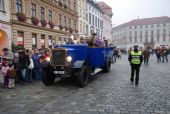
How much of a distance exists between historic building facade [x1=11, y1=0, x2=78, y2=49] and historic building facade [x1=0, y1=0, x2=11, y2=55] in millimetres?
613

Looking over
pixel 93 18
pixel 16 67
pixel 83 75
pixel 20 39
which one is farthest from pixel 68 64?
pixel 93 18

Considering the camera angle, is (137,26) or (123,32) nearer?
(137,26)

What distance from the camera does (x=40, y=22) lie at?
2522 centimetres

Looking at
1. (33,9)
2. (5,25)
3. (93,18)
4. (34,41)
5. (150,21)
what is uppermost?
(150,21)

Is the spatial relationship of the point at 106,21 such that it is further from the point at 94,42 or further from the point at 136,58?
the point at 136,58

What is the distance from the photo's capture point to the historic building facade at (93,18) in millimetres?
48494

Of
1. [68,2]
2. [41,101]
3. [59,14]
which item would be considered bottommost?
[41,101]

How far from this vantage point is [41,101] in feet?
23.6

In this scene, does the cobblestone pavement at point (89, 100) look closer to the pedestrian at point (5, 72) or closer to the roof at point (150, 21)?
the pedestrian at point (5, 72)

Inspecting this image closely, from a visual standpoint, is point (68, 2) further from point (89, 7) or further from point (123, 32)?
point (123, 32)

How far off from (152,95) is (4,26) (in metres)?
14.6

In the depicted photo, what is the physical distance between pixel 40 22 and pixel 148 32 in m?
88.5

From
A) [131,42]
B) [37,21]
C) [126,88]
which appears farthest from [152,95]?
[131,42]

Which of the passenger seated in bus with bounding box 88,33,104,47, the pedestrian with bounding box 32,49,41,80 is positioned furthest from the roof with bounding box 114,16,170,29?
the pedestrian with bounding box 32,49,41,80
